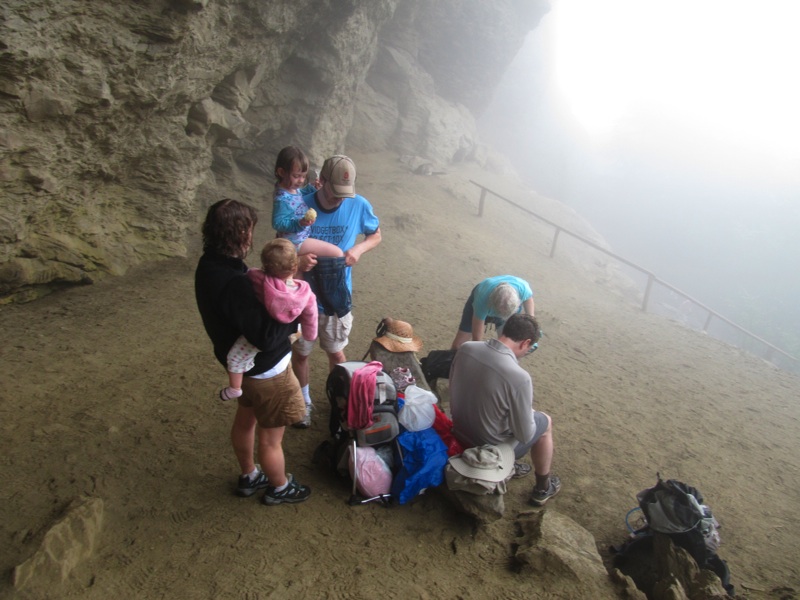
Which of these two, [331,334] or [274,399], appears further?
[331,334]

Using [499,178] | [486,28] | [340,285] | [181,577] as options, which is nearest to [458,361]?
[340,285]

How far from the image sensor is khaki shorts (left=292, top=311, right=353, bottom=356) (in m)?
3.25

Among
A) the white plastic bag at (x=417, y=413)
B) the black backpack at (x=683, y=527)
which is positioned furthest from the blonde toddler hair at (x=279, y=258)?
the black backpack at (x=683, y=527)

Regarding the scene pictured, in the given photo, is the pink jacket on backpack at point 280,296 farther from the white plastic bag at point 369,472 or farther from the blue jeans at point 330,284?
the white plastic bag at point 369,472

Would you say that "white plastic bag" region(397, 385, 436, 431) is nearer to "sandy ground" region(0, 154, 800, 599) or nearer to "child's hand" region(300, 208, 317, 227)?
"sandy ground" region(0, 154, 800, 599)

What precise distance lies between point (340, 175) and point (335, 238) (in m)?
0.41

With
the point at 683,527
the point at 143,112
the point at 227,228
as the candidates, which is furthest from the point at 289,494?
the point at 143,112

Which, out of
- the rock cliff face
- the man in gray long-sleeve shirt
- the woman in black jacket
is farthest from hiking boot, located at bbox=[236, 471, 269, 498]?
the rock cliff face

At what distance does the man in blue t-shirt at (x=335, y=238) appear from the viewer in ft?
9.73

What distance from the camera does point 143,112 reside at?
16.9ft

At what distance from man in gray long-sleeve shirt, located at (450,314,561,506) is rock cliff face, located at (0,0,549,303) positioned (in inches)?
157

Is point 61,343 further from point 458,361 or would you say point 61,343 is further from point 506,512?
point 506,512

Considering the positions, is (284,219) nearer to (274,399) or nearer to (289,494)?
(274,399)

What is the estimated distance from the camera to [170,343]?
442 cm
